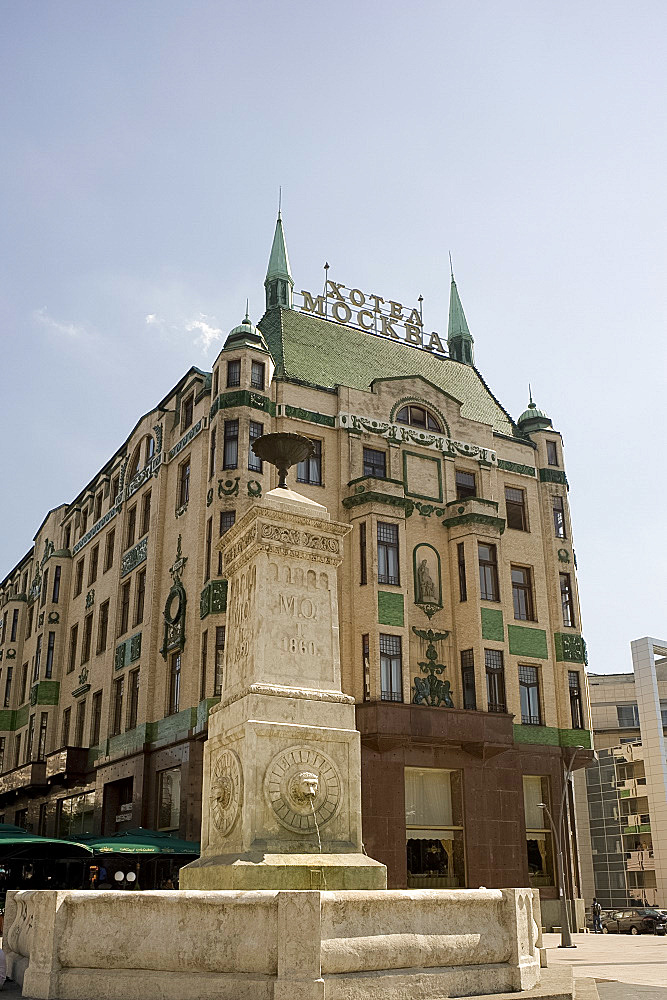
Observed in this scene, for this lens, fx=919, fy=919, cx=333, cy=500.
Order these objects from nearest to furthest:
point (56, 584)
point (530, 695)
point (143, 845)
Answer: point (143, 845) → point (530, 695) → point (56, 584)

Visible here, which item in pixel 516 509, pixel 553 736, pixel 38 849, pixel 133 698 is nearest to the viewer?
pixel 38 849

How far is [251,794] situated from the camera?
36.6ft

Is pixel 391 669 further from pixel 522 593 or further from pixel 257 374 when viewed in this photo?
pixel 257 374

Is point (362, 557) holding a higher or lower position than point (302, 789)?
higher

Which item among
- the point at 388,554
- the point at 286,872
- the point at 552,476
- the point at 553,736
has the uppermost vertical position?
the point at 552,476

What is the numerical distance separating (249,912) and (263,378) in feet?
94.0

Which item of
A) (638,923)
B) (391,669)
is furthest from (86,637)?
(638,923)

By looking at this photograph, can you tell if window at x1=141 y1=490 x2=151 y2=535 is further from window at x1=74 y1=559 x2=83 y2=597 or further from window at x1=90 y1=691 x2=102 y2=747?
window at x1=74 y1=559 x2=83 y2=597

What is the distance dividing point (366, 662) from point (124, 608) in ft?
45.6

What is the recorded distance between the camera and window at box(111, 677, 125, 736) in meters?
39.4

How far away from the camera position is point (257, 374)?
35.8 metres

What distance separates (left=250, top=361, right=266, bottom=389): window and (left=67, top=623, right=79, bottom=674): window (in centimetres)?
1963

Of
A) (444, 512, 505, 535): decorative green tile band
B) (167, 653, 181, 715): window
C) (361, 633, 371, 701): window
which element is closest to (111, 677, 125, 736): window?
(167, 653, 181, 715): window

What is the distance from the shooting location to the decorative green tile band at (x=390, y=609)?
1337 inches
